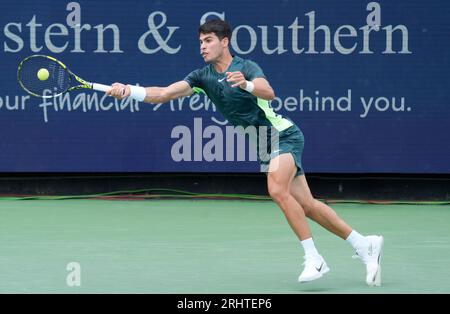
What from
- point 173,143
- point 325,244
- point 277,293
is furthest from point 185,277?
point 173,143

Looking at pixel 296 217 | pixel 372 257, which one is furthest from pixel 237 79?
pixel 372 257

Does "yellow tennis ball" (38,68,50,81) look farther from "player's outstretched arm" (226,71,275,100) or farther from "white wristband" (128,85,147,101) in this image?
"player's outstretched arm" (226,71,275,100)

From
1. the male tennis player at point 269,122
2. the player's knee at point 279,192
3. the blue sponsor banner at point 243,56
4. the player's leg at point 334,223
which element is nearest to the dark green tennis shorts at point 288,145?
the male tennis player at point 269,122

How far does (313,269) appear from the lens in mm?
6285

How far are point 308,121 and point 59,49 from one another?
255 cm

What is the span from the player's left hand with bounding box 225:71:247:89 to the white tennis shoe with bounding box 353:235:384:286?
1.26 meters

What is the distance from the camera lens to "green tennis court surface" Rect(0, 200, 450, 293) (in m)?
6.44

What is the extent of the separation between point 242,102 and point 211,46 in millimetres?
389

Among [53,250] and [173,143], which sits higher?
[173,143]

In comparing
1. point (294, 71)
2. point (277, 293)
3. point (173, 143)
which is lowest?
point (277, 293)

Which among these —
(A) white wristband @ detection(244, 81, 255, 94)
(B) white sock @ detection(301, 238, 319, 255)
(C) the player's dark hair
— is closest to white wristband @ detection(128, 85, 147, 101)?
(C) the player's dark hair

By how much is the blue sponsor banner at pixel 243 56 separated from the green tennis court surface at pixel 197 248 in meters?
0.49

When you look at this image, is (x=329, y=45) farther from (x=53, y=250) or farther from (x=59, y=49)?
(x=53, y=250)

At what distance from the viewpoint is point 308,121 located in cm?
1070
